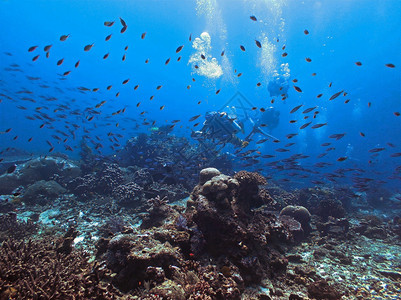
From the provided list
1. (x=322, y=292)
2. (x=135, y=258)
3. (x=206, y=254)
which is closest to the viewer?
(x=135, y=258)

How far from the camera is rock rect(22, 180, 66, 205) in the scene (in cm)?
1055

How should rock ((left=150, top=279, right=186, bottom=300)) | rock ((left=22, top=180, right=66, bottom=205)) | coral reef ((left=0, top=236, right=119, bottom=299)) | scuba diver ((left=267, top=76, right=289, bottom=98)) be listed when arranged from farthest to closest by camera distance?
scuba diver ((left=267, top=76, right=289, bottom=98)) → rock ((left=22, top=180, right=66, bottom=205)) → rock ((left=150, top=279, right=186, bottom=300)) → coral reef ((left=0, top=236, right=119, bottom=299))

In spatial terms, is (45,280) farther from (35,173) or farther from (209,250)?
(35,173)

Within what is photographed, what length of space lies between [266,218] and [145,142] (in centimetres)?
1500

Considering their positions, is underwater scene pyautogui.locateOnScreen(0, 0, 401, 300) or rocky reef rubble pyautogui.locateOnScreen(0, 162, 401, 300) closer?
rocky reef rubble pyautogui.locateOnScreen(0, 162, 401, 300)

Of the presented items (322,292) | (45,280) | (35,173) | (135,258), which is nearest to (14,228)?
(45,280)

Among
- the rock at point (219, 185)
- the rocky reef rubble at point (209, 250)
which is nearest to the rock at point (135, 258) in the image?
the rocky reef rubble at point (209, 250)

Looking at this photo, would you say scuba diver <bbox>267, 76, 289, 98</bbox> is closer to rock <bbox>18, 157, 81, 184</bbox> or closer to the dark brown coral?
the dark brown coral

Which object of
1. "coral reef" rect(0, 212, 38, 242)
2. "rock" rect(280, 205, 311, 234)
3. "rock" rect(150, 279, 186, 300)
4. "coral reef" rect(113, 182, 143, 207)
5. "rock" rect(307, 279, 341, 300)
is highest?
"rock" rect(280, 205, 311, 234)

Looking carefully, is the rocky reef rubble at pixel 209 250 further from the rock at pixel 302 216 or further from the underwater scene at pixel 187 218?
the rock at pixel 302 216

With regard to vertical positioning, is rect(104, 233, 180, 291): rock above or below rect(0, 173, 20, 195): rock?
above

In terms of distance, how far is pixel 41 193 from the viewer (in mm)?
11031

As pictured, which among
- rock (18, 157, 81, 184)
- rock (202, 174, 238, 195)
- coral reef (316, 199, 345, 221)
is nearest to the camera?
rock (202, 174, 238, 195)

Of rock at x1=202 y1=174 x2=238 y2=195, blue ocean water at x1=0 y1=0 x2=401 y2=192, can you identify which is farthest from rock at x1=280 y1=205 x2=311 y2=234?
blue ocean water at x1=0 y1=0 x2=401 y2=192
